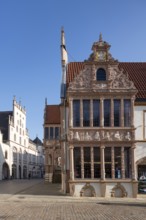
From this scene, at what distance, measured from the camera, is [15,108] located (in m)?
87.0

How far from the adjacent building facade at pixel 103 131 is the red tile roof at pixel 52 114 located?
29.2 metres

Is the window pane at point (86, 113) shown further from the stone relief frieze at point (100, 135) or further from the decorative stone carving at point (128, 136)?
the decorative stone carving at point (128, 136)

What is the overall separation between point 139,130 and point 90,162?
15.9 feet

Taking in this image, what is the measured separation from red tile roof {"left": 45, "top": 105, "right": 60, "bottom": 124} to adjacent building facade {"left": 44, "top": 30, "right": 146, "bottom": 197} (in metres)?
29.2

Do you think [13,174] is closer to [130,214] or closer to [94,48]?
[94,48]

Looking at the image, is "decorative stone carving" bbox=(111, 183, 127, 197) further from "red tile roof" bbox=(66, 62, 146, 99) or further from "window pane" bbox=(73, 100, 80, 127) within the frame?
"red tile roof" bbox=(66, 62, 146, 99)

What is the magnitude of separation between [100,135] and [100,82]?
13.9 feet

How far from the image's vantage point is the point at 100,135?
29.2 m

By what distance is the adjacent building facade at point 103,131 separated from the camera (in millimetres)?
28781

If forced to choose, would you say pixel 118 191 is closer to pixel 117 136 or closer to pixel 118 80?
pixel 117 136

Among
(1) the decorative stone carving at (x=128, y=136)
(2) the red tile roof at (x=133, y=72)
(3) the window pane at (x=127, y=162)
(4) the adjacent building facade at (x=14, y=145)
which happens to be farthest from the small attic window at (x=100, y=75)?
(4) the adjacent building facade at (x=14, y=145)

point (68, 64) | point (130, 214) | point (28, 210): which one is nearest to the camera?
point (130, 214)

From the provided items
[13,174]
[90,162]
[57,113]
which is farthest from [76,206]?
[13,174]

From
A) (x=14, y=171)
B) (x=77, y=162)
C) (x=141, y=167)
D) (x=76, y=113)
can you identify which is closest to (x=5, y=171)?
(x=14, y=171)
